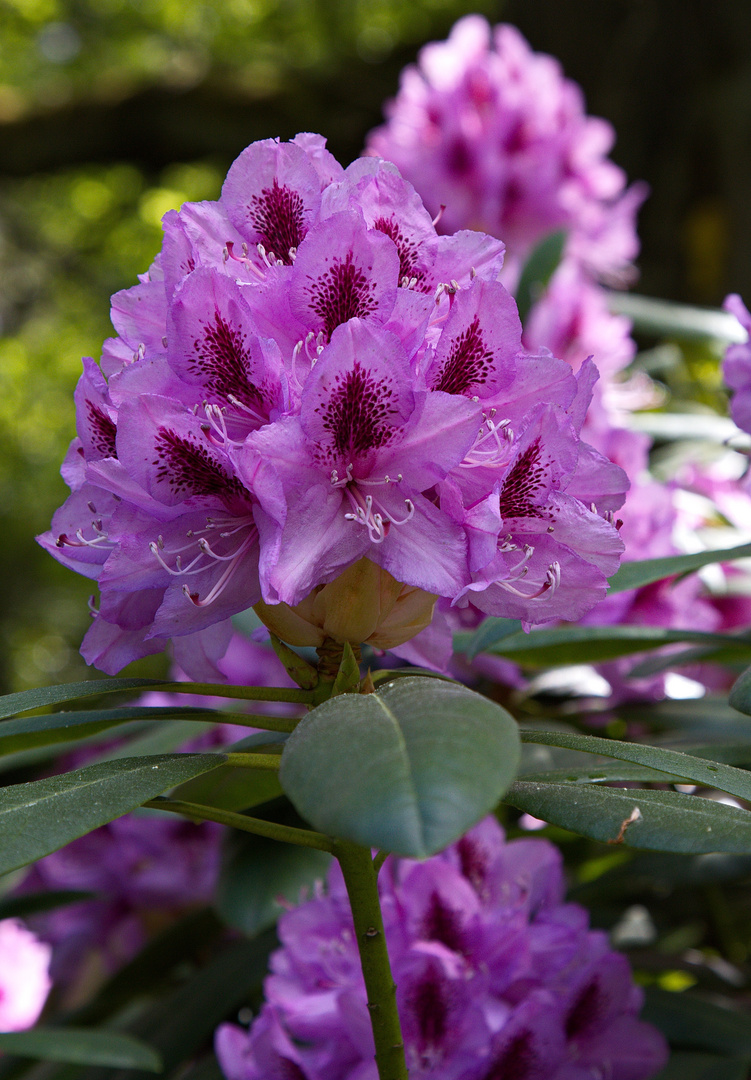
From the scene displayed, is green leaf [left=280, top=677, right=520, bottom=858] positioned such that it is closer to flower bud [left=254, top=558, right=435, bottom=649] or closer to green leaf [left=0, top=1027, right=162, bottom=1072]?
flower bud [left=254, top=558, right=435, bottom=649]

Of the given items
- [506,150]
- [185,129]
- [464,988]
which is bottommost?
[464,988]

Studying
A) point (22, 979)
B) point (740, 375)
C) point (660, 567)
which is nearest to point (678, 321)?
point (740, 375)

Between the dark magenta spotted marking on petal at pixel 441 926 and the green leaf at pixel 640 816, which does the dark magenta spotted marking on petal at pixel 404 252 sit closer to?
the green leaf at pixel 640 816

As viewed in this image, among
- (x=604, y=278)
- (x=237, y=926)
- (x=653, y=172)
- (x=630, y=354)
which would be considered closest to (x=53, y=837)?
(x=237, y=926)

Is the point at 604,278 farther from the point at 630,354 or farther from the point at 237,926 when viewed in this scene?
the point at 237,926

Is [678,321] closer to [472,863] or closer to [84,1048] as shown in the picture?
Answer: [472,863]

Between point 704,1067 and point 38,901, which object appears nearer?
point 704,1067

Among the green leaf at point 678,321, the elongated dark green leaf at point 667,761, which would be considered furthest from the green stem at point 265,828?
the green leaf at point 678,321
